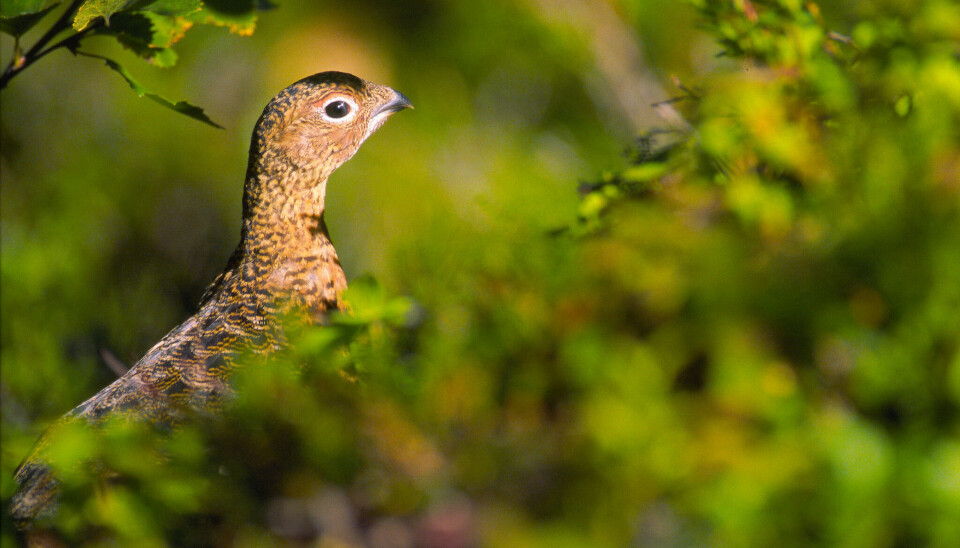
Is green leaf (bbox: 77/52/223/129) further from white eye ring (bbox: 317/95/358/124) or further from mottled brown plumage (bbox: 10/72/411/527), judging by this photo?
white eye ring (bbox: 317/95/358/124)

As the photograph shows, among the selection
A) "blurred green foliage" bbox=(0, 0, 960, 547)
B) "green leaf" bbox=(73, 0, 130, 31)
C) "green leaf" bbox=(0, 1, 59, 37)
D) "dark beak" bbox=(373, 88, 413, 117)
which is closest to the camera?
"blurred green foliage" bbox=(0, 0, 960, 547)

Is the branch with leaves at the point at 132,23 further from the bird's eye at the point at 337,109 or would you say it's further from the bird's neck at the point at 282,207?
the bird's eye at the point at 337,109

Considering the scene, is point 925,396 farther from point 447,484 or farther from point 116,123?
point 116,123

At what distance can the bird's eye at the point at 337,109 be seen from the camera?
87.0 inches

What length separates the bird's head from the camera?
2.14m

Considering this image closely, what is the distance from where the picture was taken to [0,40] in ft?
16.0

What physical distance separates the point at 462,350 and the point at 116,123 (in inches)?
177

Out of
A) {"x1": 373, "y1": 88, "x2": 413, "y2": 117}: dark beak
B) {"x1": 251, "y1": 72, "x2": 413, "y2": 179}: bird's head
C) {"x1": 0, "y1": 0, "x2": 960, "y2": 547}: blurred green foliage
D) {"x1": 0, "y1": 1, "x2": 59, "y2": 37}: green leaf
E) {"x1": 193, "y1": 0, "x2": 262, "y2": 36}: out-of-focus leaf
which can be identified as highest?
{"x1": 373, "y1": 88, "x2": 413, "y2": 117}: dark beak

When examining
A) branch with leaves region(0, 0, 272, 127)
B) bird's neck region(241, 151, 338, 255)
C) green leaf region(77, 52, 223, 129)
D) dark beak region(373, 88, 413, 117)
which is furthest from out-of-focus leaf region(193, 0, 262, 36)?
dark beak region(373, 88, 413, 117)

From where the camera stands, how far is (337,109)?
223 cm

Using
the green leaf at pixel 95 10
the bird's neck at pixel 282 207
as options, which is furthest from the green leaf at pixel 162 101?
the bird's neck at pixel 282 207

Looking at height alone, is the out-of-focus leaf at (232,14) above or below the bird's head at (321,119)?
below

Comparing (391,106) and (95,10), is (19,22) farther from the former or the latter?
(391,106)

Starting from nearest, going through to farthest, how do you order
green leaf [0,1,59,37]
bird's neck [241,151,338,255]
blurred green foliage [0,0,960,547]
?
blurred green foliage [0,0,960,547] < green leaf [0,1,59,37] < bird's neck [241,151,338,255]
